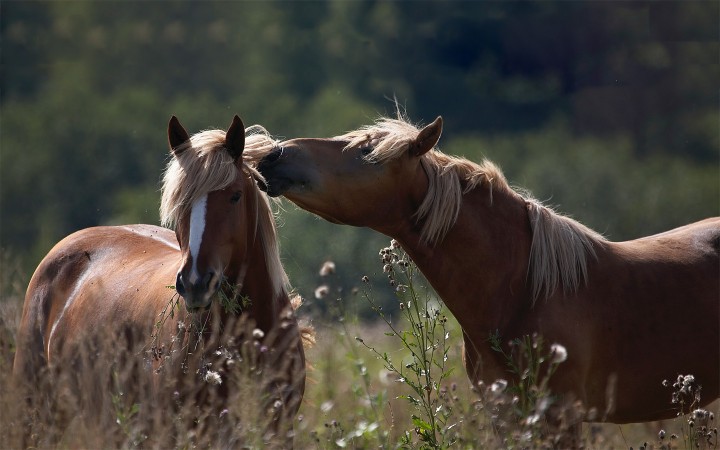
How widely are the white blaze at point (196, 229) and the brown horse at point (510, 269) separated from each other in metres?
0.36

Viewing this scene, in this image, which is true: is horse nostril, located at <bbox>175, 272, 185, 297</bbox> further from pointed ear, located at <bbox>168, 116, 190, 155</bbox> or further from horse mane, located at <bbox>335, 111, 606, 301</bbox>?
horse mane, located at <bbox>335, 111, 606, 301</bbox>

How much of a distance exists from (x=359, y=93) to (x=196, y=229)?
107ft

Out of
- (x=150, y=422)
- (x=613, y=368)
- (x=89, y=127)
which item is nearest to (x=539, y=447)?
(x=613, y=368)

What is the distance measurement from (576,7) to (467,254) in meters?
23.8

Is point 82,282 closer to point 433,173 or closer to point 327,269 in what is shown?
point 327,269

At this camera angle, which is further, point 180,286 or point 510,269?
point 510,269

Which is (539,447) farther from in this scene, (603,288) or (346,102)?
(346,102)

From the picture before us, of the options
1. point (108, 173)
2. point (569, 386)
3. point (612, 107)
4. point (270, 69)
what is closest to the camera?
point (569, 386)

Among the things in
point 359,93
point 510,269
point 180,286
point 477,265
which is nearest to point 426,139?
point 477,265

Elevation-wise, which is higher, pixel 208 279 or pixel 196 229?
pixel 196 229

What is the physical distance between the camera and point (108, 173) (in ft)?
112

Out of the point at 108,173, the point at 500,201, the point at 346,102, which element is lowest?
the point at 500,201

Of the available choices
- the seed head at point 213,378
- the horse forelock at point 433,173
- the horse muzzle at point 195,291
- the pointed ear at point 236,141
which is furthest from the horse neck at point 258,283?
the horse forelock at point 433,173

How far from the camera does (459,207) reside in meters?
5.07
